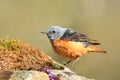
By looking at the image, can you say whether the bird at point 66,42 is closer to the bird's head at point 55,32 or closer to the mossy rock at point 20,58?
the bird's head at point 55,32

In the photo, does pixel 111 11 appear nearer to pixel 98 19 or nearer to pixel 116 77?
pixel 98 19

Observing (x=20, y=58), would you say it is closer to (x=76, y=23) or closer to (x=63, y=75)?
(x=63, y=75)

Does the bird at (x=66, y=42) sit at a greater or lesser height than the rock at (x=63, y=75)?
greater

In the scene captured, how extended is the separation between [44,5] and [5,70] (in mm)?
25148

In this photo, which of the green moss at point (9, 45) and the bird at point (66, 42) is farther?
the bird at point (66, 42)

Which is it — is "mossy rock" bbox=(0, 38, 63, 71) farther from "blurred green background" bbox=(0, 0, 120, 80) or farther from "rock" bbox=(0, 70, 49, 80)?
"blurred green background" bbox=(0, 0, 120, 80)

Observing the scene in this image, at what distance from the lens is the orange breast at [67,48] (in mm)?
13109

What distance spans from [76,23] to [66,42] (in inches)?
716

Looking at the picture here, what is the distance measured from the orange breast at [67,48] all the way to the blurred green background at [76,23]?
34.6 feet

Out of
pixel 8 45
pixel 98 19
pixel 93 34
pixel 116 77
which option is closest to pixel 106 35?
pixel 93 34

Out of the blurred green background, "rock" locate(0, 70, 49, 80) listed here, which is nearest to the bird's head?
"rock" locate(0, 70, 49, 80)

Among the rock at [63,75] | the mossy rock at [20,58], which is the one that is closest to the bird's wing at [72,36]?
the mossy rock at [20,58]

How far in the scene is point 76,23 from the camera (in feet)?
104

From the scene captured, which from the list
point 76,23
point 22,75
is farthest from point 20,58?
point 76,23
